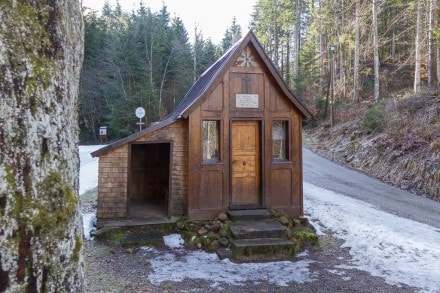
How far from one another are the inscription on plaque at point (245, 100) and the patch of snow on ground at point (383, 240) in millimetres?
3444

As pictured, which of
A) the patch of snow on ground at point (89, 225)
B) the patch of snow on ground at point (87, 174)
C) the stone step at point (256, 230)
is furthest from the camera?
the patch of snow on ground at point (87, 174)

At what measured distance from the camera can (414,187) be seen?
12.0 m

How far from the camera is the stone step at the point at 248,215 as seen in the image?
27.6 feet

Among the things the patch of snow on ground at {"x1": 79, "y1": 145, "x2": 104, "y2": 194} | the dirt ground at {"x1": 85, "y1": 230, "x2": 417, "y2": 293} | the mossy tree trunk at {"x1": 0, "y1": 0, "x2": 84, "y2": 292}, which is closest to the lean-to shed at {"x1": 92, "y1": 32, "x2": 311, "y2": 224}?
the dirt ground at {"x1": 85, "y1": 230, "x2": 417, "y2": 293}

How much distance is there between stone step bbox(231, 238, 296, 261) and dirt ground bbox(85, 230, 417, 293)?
19.4 inches

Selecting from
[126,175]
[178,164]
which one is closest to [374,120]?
[178,164]

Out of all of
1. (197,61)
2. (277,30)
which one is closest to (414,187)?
(197,61)

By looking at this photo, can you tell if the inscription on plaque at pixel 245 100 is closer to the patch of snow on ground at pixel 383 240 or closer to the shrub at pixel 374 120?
the patch of snow on ground at pixel 383 240

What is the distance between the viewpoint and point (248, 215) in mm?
8438

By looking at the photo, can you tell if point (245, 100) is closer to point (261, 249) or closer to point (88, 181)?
point (261, 249)

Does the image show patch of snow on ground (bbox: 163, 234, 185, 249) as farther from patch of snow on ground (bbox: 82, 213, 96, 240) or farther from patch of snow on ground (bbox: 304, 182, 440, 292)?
patch of snow on ground (bbox: 304, 182, 440, 292)

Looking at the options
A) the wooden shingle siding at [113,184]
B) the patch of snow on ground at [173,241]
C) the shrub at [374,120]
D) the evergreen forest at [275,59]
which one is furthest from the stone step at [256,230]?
the evergreen forest at [275,59]

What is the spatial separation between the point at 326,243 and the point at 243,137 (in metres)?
3.16

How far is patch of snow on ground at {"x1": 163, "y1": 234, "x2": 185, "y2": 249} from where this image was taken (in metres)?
7.97
